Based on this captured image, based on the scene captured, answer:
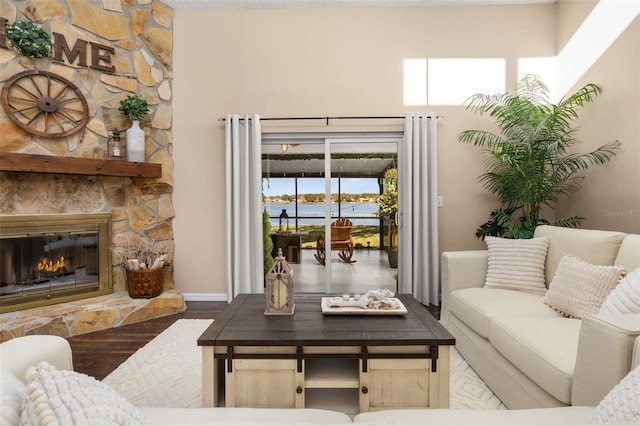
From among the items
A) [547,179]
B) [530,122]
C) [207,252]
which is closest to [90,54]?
[207,252]

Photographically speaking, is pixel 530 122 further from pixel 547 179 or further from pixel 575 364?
pixel 575 364

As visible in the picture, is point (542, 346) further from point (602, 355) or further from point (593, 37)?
point (593, 37)

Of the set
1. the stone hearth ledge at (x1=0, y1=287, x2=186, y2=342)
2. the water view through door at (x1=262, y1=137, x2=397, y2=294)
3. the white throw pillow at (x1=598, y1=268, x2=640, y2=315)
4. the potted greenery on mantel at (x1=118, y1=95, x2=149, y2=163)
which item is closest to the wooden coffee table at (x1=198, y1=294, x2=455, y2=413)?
the white throw pillow at (x1=598, y1=268, x2=640, y2=315)

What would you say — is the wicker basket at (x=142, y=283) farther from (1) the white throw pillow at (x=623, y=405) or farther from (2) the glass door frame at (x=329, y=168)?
(1) the white throw pillow at (x=623, y=405)

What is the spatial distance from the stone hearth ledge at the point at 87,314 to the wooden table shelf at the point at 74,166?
1218 millimetres

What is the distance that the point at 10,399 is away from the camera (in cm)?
63

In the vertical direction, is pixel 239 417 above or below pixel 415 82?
below

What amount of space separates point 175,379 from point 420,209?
2.82 metres

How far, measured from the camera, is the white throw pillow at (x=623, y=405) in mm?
731

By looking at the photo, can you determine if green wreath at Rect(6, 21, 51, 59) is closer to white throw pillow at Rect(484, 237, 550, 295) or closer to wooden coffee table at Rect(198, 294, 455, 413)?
wooden coffee table at Rect(198, 294, 455, 413)

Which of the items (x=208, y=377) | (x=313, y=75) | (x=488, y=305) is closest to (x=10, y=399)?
(x=208, y=377)

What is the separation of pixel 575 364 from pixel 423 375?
1.98ft

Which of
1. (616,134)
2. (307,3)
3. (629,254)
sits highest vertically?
(307,3)

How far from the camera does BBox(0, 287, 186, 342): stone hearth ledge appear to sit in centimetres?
282
